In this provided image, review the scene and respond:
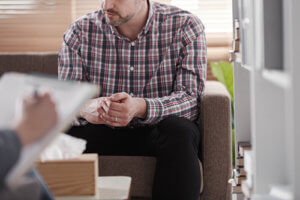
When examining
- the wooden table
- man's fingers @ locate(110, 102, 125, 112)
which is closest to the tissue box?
the wooden table

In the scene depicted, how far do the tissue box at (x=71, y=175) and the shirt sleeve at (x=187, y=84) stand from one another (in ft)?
1.95

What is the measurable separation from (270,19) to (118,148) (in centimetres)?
97

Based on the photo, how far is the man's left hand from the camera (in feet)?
5.66

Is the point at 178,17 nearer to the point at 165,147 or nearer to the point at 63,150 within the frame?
the point at 165,147

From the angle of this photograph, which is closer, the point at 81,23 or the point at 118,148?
the point at 118,148

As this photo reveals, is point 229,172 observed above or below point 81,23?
below

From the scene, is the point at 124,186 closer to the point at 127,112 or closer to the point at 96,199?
the point at 96,199

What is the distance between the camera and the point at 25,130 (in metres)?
0.72

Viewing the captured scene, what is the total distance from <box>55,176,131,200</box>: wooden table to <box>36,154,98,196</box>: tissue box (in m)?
0.02

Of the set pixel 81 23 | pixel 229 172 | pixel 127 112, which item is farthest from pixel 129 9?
pixel 229 172

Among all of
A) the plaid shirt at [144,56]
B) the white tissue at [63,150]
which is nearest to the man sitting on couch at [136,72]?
the plaid shirt at [144,56]

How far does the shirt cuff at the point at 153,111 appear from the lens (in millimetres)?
1786

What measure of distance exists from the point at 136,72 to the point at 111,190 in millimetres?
812

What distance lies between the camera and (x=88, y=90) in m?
0.74
